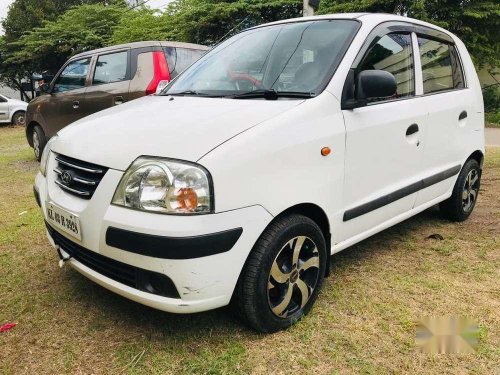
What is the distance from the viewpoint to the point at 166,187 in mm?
1942

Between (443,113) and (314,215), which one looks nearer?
(314,215)

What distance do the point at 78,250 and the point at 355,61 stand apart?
5.96 feet

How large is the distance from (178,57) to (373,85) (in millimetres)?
3882

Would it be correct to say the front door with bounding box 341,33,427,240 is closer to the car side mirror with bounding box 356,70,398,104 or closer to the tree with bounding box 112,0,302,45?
the car side mirror with bounding box 356,70,398,104

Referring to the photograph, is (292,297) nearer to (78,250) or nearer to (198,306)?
(198,306)

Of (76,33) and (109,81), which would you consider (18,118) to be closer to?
(76,33)

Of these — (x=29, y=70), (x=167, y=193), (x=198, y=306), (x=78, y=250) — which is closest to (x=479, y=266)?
(x=198, y=306)

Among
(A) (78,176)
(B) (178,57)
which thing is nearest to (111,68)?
(B) (178,57)

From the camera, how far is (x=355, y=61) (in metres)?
2.61

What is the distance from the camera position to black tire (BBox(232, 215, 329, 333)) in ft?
6.98

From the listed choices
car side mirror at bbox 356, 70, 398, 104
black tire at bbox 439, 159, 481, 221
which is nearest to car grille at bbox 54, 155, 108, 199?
car side mirror at bbox 356, 70, 398, 104

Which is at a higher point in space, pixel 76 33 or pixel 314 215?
pixel 76 33

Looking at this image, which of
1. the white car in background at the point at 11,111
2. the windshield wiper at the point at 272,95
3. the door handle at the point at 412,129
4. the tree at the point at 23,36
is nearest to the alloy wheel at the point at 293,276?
the windshield wiper at the point at 272,95

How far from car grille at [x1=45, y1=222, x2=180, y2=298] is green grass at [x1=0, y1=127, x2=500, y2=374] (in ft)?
1.13
